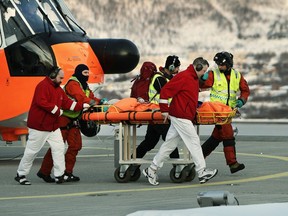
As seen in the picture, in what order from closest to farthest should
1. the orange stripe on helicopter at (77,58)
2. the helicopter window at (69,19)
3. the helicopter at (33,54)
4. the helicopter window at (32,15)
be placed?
the helicopter at (33,54), the orange stripe on helicopter at (77,58), the helicopter window at (32,15), the helicopter window at (69,19)

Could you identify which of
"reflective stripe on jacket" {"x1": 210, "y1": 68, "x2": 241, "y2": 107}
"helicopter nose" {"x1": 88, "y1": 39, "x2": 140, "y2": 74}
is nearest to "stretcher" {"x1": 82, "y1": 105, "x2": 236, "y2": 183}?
"reflective stripe on jacket" {"x1": 210, "y1": 68, "x2": 241, "y2": 107}

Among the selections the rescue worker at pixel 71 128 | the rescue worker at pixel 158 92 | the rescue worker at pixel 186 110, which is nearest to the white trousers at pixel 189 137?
the rescue worker at pixel 186 110

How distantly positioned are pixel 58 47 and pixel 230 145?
3323 mm

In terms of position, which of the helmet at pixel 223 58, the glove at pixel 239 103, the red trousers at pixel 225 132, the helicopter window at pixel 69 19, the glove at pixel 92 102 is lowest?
the red trousers at pixel 225 132

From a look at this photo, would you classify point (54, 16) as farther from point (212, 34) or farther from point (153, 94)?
point (212, 34)

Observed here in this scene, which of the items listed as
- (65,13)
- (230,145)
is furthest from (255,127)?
(230,145)

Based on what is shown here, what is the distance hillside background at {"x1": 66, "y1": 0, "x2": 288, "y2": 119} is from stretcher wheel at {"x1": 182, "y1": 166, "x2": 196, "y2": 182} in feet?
45.1

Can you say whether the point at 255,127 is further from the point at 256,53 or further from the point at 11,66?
the point at 11,66

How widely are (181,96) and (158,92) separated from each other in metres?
1.16

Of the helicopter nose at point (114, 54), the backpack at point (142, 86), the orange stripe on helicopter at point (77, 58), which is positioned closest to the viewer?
the backpack at point (142, 86)

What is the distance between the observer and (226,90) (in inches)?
699

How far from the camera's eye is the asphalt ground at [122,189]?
14.1 meters

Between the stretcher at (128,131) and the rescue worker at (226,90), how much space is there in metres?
0.76

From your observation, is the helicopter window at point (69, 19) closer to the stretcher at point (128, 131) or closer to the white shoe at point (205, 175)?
the stretcher at point (128, 131)
